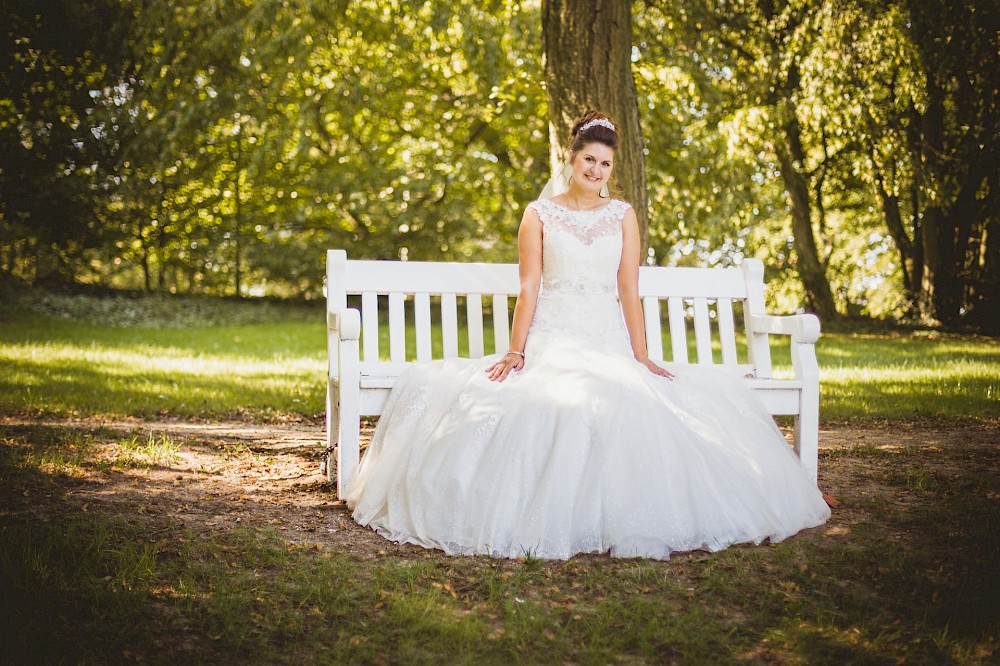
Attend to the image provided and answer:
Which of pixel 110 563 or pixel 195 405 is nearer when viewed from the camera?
pixel 110 563

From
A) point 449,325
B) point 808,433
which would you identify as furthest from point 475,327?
point 808,433

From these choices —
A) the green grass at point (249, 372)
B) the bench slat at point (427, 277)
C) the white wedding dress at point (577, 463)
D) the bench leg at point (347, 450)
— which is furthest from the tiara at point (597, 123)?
the green grass at point (249, 372)

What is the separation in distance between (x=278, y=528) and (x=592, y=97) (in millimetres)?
3526

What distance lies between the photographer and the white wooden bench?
4117 mm

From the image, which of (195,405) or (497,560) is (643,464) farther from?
(195,405)

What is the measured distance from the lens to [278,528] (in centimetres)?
366

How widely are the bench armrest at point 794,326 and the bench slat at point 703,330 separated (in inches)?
11.2

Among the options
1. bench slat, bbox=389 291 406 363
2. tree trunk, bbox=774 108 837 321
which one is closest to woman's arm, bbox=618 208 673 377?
bench slat, bbox=389 291 406 363

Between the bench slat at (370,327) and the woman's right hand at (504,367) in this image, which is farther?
the bench slat at (370,327)

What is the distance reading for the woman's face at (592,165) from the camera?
14.0 feet

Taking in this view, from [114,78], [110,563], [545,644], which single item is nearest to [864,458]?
[545,644]

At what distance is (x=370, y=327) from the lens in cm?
457

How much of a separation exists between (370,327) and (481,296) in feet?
2.22

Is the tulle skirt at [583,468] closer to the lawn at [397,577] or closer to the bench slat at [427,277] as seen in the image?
the lawn at [397,577]
